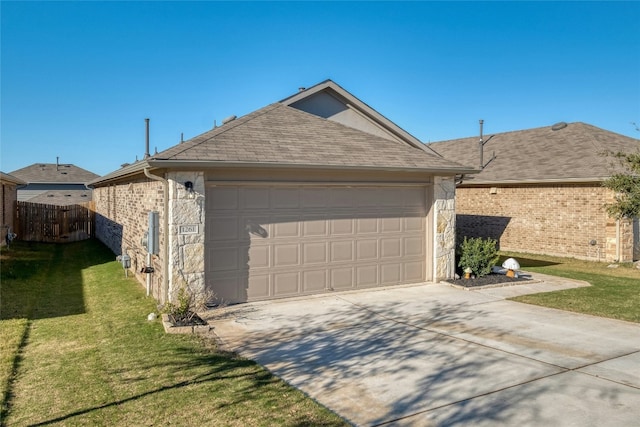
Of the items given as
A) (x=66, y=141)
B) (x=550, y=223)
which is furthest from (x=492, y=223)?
(x=66, y=141)

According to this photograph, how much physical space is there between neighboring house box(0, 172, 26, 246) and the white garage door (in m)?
11.5

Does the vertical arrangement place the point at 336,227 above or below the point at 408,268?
above

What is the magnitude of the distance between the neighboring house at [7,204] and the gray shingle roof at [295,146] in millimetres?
10787

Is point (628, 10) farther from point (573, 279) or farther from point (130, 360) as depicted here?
point (130, 360)

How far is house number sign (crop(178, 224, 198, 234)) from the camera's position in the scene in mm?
8664

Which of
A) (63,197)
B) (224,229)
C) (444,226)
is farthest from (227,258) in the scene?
(63,197)

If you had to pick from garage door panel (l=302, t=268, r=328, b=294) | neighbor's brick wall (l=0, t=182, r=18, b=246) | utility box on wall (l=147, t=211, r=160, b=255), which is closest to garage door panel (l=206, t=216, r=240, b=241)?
utility box on wall (l=147, t=211, r=160, b=255)

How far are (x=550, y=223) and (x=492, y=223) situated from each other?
2.68 meters

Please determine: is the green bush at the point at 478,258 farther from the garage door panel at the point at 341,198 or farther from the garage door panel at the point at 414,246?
the garage door panel at the point at 341,198

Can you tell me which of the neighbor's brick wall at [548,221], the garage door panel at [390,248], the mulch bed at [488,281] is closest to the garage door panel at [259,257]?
the garage door panel at [390,248]

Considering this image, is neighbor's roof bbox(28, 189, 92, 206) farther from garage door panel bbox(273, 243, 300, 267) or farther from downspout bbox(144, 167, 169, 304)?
garage door panel bbox(273, 243, 300, 267)

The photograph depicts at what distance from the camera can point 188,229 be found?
8727 millimetres

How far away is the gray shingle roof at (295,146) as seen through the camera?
30.1 ft

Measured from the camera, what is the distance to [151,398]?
4.87 meters
